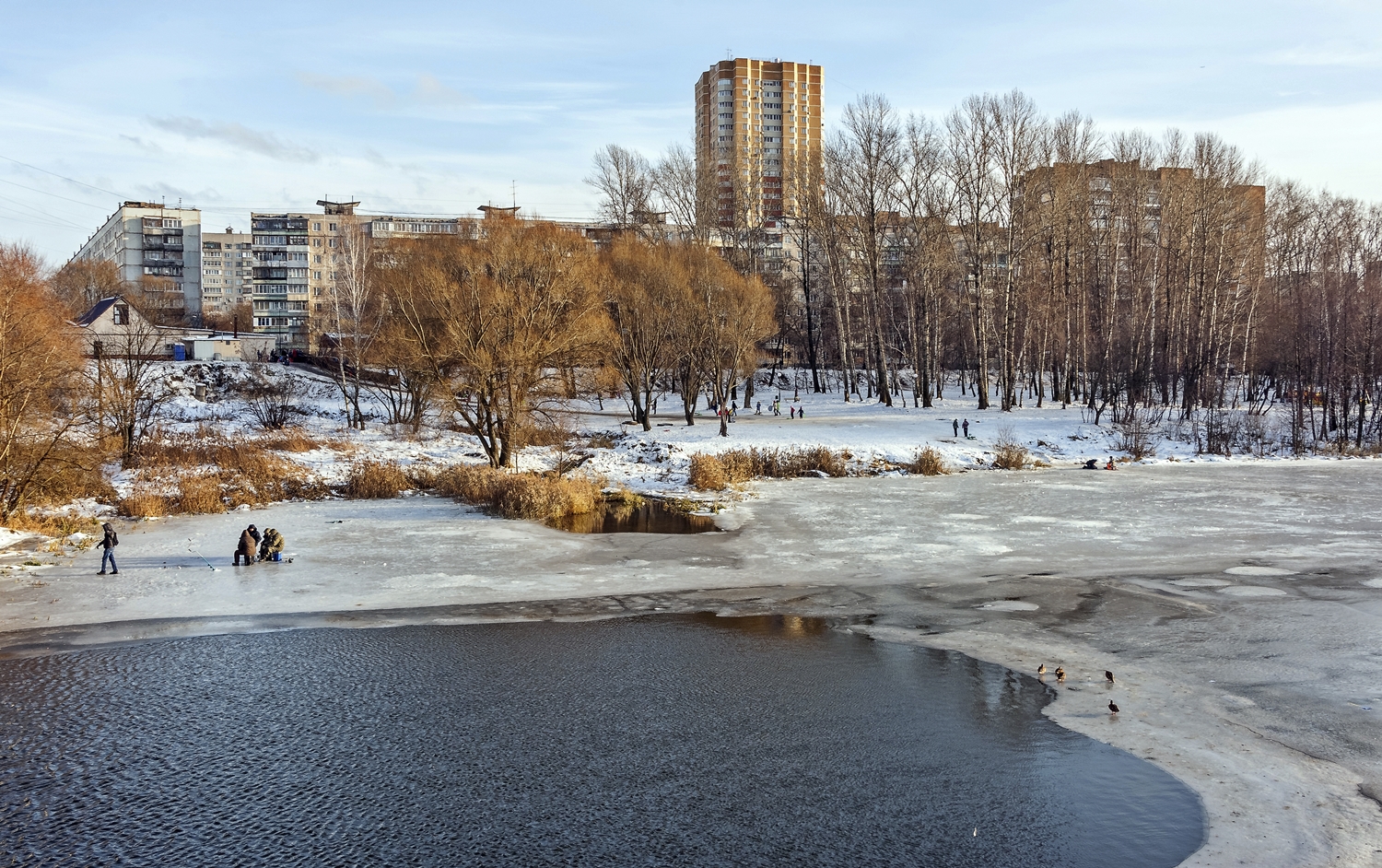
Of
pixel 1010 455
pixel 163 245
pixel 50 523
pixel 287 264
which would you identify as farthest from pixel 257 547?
pixel 163 245

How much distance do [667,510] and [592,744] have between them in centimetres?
1652

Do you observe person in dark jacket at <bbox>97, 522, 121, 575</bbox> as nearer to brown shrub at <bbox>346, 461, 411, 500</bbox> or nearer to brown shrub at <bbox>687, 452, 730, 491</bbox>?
brown shrub at <bbox>346, 461, 411, 500</bbox>

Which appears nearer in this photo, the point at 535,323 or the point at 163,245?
the point at 535,323

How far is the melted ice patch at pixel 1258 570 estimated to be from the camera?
16.6m

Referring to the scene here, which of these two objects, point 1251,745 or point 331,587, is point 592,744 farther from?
point 331,587

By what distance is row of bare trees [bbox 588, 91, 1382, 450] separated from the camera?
4316 centimetres

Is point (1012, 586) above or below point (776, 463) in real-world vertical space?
A: below

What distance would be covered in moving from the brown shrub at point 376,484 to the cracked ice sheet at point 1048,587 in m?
1.23

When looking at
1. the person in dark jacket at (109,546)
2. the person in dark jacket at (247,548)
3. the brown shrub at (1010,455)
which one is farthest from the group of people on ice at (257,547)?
the brown shrub at (1010,455)

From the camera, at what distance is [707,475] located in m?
29.2

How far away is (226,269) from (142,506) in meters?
116

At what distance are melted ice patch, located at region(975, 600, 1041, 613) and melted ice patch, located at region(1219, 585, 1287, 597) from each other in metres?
3.42

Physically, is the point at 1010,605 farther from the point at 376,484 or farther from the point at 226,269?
the point at 226,269

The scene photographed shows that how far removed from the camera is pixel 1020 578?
16656mm
